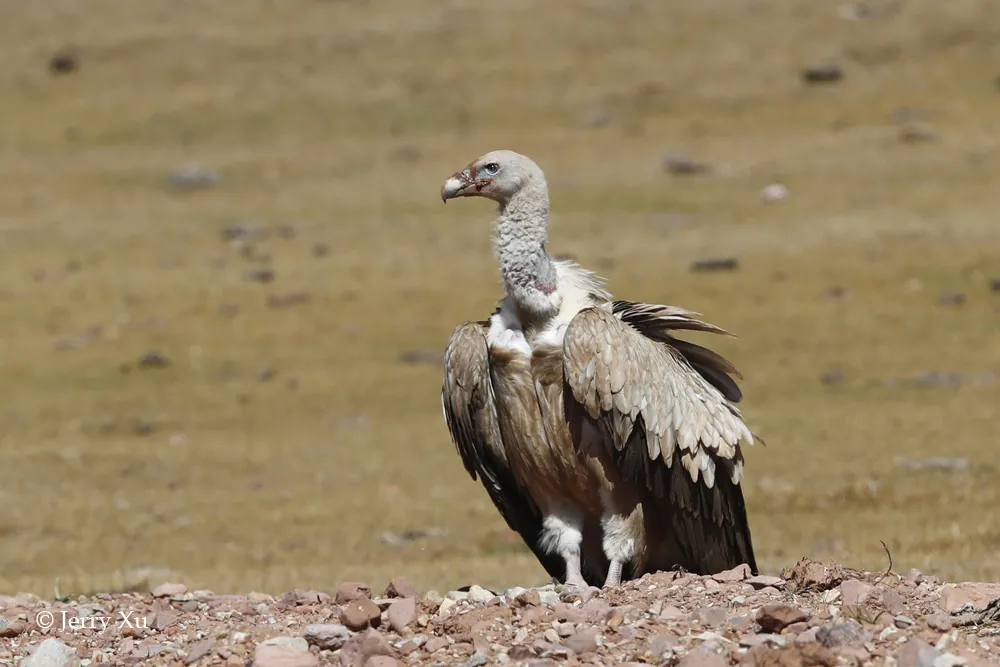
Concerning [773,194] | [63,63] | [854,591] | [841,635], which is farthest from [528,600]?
[63,63]

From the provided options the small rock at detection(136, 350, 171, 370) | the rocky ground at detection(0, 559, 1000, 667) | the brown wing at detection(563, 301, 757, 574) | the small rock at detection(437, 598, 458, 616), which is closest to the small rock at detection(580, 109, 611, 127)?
the small rock at detection(136, 350, 171, 370)

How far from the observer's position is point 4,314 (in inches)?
1069

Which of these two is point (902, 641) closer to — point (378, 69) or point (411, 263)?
point (411, 263)

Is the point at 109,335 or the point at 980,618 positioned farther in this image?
the point at 109,335

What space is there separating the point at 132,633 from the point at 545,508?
2.48m

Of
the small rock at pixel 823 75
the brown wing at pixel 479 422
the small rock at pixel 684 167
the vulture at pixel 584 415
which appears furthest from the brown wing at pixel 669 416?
the small rock at pixel 823 75

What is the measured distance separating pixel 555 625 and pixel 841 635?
4.18 feet

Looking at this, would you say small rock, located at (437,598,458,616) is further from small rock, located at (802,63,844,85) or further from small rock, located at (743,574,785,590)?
small rock, located at (802,63,844,85)

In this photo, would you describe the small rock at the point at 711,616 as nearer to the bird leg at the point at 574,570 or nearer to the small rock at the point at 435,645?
the small rock at the point at 435,645

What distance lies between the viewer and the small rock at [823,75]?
42688 millimetres

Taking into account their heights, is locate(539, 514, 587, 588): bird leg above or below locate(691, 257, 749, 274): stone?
above

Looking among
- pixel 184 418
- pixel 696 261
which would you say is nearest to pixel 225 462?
pixel 184 418

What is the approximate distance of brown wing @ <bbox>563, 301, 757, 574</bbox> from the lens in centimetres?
820

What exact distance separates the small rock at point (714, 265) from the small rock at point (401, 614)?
845 inches
